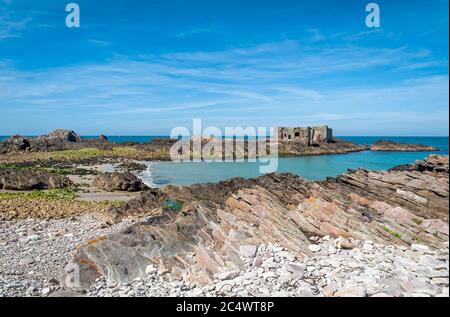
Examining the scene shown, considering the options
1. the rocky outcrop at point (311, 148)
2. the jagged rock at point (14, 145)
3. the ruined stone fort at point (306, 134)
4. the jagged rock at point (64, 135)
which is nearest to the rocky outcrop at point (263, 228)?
the jagged rock at point (14, 145)

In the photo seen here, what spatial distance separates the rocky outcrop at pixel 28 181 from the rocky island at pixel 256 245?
29.0ft

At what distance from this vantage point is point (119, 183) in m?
30.7

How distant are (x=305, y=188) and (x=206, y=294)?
11974 mm

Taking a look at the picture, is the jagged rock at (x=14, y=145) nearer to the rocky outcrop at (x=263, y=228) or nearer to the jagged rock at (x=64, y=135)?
the jagged rock at (x=64, y=135)

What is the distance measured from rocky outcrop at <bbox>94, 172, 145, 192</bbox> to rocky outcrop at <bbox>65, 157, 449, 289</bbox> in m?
14.2

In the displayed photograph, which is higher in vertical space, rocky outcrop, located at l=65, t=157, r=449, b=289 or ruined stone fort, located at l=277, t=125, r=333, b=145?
ruined stone fort, located at l=277, t=125, r=333, b=145

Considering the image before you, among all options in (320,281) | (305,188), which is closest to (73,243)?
(320,281)

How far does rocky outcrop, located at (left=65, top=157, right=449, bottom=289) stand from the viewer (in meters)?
11.3

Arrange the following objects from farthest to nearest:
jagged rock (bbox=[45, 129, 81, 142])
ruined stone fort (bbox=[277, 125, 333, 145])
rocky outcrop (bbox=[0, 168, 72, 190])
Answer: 1. jagged rock (bbox=[45, 129, 81, 142])
2. ruined stone fort (bbox=[277, 125, 333, 145])
3. rocky outcrop (bbox=[0, 168, 72, 190])

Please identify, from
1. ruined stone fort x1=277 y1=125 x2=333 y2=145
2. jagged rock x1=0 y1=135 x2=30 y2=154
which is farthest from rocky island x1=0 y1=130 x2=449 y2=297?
ruined stone fort x1=277 y1=125 x2=333 y2=145

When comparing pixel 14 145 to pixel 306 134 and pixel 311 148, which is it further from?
pixel 306 134

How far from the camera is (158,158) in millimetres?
68375

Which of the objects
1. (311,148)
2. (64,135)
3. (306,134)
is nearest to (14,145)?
(64,135)

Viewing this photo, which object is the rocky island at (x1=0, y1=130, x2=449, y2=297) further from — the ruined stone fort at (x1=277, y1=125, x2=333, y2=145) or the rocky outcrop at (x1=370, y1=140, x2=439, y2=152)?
the rocky outcrop at (x1=370, y1=140, x2=439, y2=152)
